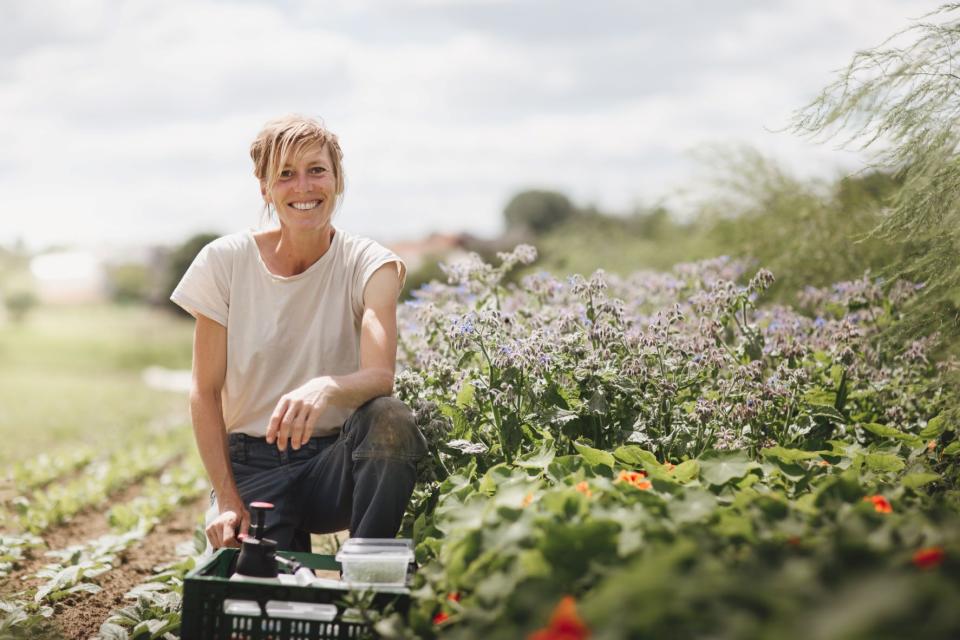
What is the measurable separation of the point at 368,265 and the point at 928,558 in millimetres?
1765

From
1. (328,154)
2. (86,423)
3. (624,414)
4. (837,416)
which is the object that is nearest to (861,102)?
(837,416)

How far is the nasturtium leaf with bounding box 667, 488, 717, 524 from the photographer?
170 centimetres

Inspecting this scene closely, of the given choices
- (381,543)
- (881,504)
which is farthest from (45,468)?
(881,504)

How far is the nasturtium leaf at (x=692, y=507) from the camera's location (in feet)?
5.57

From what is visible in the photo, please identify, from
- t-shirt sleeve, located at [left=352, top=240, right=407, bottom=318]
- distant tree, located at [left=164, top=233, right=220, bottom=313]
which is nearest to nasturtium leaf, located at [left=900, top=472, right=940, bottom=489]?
t-shirt sleeve, located at [left=352, top=240, right=407, bottom=318]

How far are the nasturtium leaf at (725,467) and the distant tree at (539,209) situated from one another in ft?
122

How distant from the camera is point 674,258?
7375 mm

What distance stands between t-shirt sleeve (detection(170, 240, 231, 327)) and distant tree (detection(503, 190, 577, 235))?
36733mm

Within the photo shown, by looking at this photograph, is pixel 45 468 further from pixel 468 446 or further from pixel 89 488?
pixel 468 446

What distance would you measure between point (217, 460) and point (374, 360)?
558 mm

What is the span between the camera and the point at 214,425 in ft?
8.65

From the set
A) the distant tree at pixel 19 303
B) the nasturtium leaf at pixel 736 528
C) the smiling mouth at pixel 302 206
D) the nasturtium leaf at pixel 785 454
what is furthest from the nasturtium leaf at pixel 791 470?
the distant tree at pixel 19 303

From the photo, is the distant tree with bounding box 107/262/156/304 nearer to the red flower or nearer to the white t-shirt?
the white t-shirt

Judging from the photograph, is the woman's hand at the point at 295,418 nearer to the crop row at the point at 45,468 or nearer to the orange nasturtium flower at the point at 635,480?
the orange nasturtium flower at the point at 635,480
